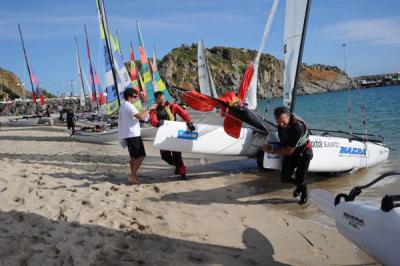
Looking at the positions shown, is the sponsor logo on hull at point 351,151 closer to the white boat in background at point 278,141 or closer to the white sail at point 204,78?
the white boat in background at point 278,141

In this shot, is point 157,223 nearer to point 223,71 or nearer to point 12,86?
point 12,86

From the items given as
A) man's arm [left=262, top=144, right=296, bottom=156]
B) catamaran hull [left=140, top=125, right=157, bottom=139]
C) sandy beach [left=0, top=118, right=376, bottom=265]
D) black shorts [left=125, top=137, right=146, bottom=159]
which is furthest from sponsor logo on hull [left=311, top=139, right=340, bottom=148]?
catamaran hull [left=140, top=125, right=157, bottom=139]

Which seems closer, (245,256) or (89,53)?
(245,256)

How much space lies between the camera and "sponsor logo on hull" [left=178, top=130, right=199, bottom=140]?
670cm

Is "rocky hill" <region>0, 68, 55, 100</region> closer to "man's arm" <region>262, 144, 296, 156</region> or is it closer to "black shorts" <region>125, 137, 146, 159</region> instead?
"black shorts" <region>125, 137, 146, 159</region>

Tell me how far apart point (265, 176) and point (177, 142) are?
1903 mm

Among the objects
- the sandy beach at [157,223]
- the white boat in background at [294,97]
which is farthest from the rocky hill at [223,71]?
the sandy beach at [157,223]

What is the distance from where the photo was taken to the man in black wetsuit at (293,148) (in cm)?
500

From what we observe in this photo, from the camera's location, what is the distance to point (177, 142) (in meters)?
6.65

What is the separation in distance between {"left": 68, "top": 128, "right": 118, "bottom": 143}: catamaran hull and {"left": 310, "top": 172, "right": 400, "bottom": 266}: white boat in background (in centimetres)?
1039

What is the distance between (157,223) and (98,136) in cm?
950

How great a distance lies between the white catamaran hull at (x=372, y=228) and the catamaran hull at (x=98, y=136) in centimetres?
1035

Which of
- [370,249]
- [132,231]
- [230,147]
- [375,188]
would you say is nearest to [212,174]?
[230,147]

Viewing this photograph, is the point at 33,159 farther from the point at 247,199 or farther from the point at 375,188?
the point at 375,188
